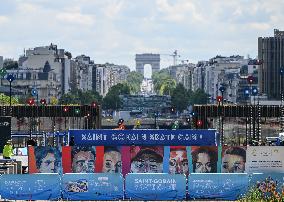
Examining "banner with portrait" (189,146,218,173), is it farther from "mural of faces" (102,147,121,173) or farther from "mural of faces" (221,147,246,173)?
"mural of faces" (102,147,121,173)

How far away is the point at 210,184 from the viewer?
116 feet

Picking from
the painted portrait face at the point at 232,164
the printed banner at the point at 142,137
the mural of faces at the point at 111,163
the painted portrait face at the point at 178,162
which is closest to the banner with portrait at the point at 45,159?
the printed banner at the point at 142,137

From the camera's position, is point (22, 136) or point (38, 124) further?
point (38, 124)

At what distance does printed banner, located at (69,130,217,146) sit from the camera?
40000mm

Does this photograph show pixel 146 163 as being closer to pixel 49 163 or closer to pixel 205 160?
pixel 205 160

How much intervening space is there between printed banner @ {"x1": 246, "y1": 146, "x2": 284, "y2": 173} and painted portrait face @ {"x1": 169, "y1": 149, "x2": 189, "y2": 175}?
2692 mm

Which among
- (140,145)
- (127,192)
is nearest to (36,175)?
(127,192)

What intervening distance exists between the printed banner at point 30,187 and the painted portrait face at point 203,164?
637cm

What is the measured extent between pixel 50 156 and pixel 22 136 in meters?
40.1

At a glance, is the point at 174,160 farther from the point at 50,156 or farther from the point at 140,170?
the point at 50,156

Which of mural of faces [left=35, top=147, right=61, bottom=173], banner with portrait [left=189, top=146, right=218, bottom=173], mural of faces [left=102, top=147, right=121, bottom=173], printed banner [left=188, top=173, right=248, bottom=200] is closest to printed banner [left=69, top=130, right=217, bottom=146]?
mural of faces [left=102, top=147, right=121, bottom=173]

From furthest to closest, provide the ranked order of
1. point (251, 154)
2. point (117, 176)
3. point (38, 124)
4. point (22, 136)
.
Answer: point (38, 124)
point (22, 136)
point (251, 154)
point (117, 176)

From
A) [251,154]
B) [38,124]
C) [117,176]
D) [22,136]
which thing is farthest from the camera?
[38,124]

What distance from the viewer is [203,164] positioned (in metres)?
38.8
